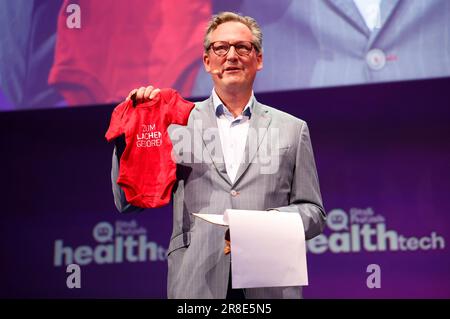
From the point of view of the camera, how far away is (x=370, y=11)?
361 centimetres

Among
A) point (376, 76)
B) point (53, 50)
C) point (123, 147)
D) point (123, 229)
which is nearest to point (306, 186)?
point (123, 147)

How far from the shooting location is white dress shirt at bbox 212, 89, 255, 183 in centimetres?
192

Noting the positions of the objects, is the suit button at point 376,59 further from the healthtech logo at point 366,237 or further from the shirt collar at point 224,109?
the shirt collar at point 224,109

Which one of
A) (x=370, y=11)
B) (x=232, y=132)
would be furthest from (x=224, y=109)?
(x=370, y=11)

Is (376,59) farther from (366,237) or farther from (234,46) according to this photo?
(234,46)

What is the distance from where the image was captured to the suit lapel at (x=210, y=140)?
74.1 inches

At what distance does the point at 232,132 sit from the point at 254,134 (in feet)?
0.28

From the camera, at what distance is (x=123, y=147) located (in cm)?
204

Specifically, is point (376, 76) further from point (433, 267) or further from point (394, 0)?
point (433, 267)

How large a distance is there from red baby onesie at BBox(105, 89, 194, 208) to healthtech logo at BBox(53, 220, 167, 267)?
2.52 m

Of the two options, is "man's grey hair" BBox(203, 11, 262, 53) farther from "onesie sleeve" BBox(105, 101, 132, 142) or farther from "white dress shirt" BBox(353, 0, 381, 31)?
"white dress shirt" BBox(353, 0, 381, 31)

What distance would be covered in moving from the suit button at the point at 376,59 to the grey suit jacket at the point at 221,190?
5.96ft

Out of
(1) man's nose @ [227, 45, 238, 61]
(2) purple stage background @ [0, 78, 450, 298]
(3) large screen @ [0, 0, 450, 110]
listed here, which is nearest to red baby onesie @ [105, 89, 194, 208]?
(1) man's nose @ [227, 45, 238, 61]

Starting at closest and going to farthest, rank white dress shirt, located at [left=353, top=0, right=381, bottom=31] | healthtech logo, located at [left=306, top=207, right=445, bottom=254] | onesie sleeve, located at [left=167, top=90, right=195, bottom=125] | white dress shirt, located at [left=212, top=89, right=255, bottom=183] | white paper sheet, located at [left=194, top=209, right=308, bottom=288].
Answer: white paper sheet, located at [left=194, top=209, right=308, bottom=288] < white dress shirt, located at [left=212, top=89, right=255, bottom=183] < onesie sleeve, located at [left=167, top=90, right=195, bottom=125] < white dress shirt, located at [left=353, top=0, right=381, bottom=31] < healthtech logo, located at [left=306, top=207, right=445, bottom=254]
